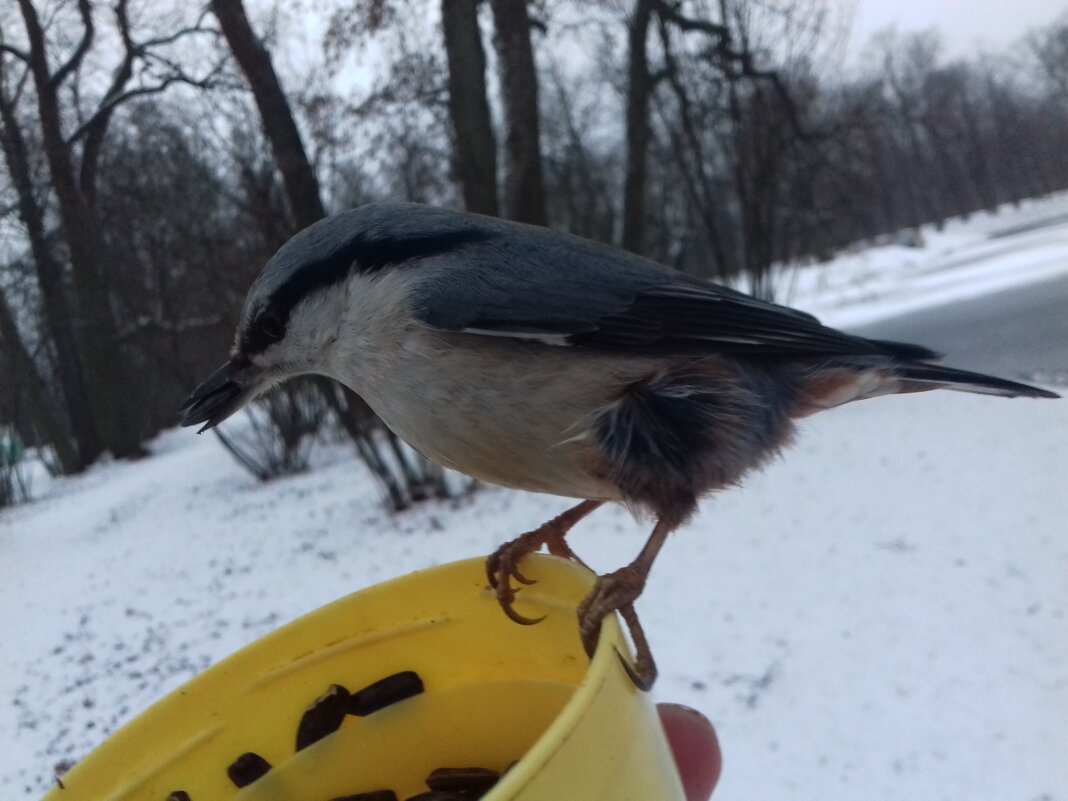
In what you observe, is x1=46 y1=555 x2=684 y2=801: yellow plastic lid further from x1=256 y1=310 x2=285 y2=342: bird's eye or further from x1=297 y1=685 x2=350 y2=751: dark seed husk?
x1=256 y1=310 x2=285 y2=342: bird's eye

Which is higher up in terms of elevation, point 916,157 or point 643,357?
point 916,157

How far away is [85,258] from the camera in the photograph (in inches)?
176

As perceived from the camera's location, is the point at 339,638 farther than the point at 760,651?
No

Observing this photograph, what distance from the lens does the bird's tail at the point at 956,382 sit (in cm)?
128

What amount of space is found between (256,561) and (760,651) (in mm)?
2791

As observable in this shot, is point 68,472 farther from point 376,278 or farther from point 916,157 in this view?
point 916,157

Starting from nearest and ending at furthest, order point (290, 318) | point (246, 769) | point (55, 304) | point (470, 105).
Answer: point (246, 769)
point (290, 318)
point (55, 304)
point (470, 105)

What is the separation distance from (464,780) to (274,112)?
3.79 m

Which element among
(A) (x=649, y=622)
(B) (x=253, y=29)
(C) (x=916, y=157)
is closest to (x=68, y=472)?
(B) (x=253, y=29)

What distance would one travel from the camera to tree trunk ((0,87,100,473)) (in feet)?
11.6

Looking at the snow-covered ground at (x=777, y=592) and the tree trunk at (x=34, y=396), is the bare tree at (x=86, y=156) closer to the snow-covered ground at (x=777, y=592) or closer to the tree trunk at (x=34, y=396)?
the tree trunk at (x=34, y=396)

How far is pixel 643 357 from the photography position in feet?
3.76

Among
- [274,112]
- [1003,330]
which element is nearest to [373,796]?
[274,112]

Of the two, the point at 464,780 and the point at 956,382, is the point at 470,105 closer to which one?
the point at 956,382
